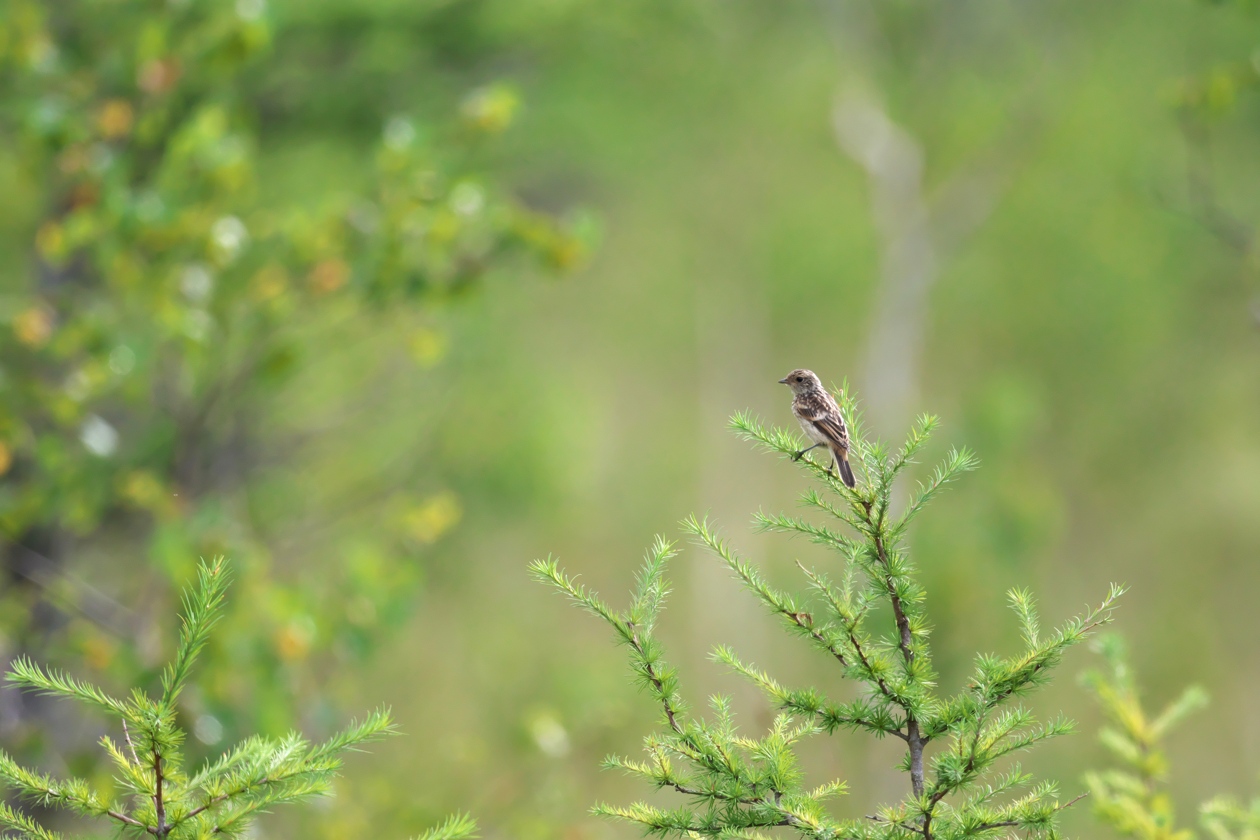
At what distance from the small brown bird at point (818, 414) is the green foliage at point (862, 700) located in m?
1.04

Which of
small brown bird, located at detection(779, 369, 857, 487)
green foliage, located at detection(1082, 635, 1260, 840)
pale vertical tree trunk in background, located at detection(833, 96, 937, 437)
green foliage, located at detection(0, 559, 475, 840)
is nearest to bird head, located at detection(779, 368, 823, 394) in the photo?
small brown bird, located at detection(779, 369, 857, 487)

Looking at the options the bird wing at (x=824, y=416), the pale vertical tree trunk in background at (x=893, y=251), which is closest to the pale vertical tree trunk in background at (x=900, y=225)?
the pale vertical tree trunk in background at (x=893, y=251)

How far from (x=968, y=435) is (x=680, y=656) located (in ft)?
42.8

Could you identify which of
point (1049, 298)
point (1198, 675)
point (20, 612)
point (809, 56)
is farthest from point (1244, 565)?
point (20, 612)

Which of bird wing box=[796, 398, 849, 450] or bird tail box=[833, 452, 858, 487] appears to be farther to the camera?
bird wing box=[796, 398, 849, 450]

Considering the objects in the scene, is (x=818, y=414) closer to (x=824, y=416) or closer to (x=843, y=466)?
(x=824, y=416)

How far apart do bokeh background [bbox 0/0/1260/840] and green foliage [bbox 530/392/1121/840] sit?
4.32ft

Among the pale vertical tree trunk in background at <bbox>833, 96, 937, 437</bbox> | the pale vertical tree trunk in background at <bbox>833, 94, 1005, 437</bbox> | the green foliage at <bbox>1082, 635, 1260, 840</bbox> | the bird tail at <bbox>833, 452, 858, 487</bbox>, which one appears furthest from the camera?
the pale vertical tree trunk in background at <bbox>833, 94, 1005, 437</bbox>

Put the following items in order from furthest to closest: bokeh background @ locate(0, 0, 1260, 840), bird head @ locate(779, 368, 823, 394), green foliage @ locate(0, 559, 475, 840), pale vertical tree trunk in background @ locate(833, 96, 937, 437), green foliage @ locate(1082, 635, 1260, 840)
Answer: pale vertical tree trunk in background @ locate(833, 96, 937, 437), bokeh background @ locate(0, 0, 1260, 840), bird head @ locate(779, 368, 823, 394), green foliage @ locate(1082, 635, 1260, 840), green foliage @ locate(0, 559, 475, 840)

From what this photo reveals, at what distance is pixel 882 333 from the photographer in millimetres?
16656

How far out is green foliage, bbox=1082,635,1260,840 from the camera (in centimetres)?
258

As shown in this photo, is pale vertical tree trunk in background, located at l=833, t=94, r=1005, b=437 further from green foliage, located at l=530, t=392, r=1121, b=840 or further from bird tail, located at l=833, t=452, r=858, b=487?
green foliage, located at l=530, t=392, r=1121, b=840

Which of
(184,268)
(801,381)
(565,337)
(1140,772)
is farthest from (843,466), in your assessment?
(565,337)

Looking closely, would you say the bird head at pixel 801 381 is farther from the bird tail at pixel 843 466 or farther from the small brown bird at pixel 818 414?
the bird tail at pixel 843 466
